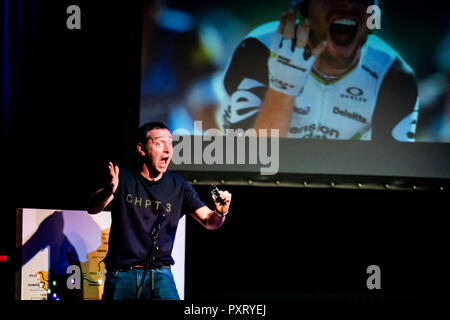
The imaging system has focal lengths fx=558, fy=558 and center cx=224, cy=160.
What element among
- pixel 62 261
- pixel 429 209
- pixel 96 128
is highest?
pixel 96 128

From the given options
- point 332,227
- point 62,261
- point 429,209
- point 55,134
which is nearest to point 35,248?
point 62,261

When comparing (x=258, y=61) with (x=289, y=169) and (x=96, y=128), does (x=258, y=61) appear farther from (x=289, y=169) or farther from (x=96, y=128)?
(x=96, y=128)

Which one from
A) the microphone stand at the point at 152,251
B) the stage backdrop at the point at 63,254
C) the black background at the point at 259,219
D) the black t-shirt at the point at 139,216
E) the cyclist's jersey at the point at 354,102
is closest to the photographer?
the microphone stand at the point at 152,251

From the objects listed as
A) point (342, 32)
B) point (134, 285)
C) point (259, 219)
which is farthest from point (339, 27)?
point (134, 285)

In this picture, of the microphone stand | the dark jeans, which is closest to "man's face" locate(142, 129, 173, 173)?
the microphone stand

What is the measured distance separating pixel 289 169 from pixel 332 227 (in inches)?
29.7

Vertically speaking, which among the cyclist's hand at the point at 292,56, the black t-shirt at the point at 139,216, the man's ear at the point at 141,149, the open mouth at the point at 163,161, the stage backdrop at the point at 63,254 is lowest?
the stage backdrop at the point at 63,254

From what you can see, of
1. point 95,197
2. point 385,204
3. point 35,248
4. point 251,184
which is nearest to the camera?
point 95,197

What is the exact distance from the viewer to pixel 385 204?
193 inches

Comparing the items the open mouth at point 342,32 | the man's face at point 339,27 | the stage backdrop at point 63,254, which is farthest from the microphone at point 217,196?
the open mouth at point 342,32

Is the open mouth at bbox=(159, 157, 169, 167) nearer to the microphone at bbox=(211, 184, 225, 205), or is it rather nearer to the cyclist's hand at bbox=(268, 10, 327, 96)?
the microphone at bbox=(211, 184, 225, 205)

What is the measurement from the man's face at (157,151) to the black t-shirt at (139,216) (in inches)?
3.4

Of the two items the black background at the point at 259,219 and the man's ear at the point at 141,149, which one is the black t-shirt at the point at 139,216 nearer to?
the man's ear at the point at 141,149

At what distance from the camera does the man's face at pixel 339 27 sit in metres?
4.58
